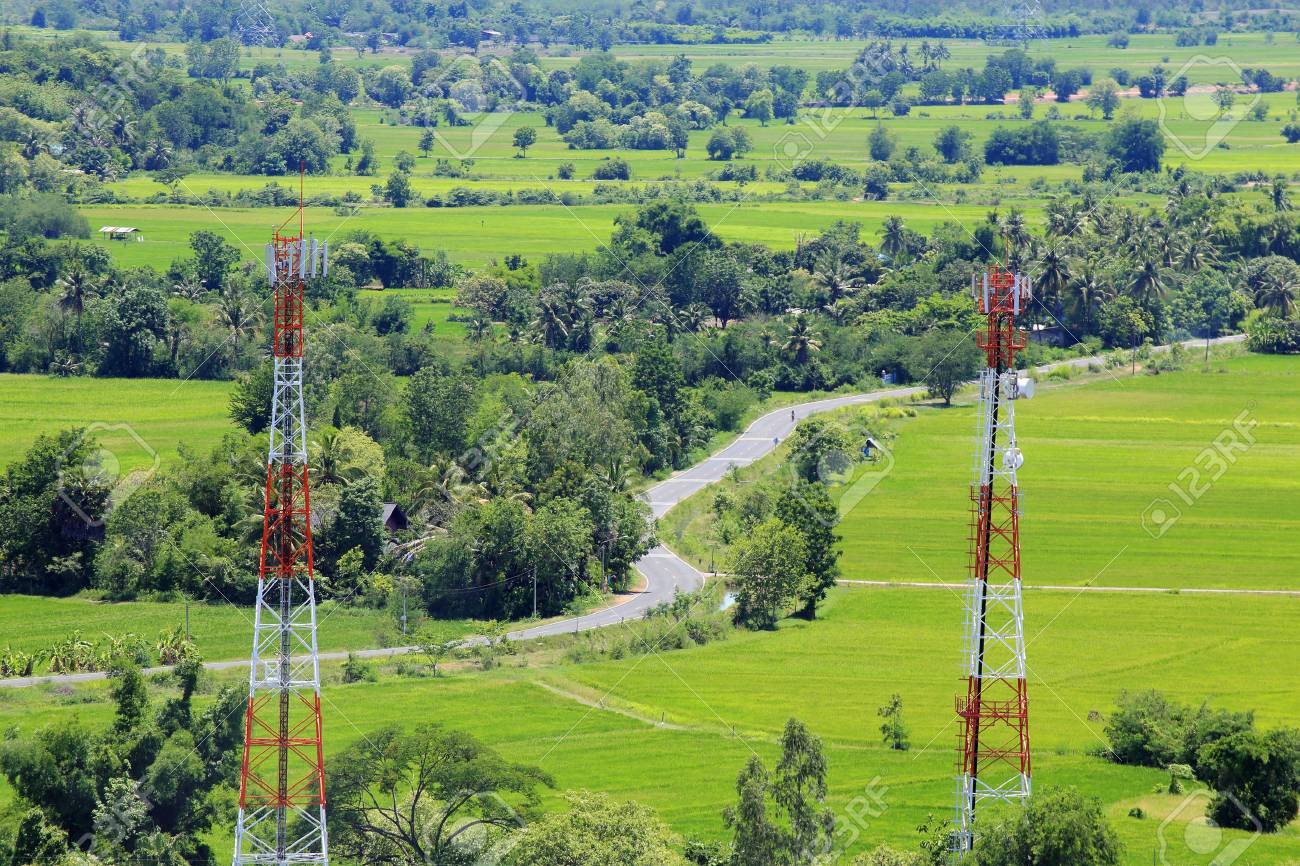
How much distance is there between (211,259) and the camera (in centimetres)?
13525

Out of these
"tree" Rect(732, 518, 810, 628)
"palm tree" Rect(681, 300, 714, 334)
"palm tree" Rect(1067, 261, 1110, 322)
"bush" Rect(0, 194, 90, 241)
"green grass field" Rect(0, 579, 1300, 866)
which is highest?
"bush" Rect(0, 194, 90, 241)

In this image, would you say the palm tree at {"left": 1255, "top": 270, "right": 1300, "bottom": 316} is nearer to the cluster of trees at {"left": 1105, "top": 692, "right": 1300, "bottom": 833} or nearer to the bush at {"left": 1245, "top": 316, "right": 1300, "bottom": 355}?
the bush at {"left": 1245, "top": 316, "right": 1300, "bottom": 355}

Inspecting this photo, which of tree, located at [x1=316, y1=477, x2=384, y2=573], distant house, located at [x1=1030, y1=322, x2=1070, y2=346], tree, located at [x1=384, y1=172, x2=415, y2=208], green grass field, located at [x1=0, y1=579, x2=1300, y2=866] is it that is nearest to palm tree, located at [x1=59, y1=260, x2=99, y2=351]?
tree, located at [x1=316, y1=477, x2=384, y2=573]

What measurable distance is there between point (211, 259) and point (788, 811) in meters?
98.7

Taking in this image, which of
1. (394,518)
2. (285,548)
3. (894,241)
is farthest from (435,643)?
(894,241)

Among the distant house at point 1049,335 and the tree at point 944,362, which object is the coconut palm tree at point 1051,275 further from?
the tree at point 944,362

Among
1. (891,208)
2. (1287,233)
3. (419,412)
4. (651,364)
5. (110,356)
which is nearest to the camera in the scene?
(419,412)

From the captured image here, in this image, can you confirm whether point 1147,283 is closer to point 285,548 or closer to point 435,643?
point 435,643

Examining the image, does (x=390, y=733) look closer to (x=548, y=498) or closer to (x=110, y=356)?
(x=548, y=498)

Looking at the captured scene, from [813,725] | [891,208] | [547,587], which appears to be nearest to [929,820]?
[813,725]

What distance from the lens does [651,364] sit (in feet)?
331

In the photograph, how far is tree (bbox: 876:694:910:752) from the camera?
194 ft

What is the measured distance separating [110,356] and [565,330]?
26.8 metres

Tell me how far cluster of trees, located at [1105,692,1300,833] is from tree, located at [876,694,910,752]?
19.7 feet
